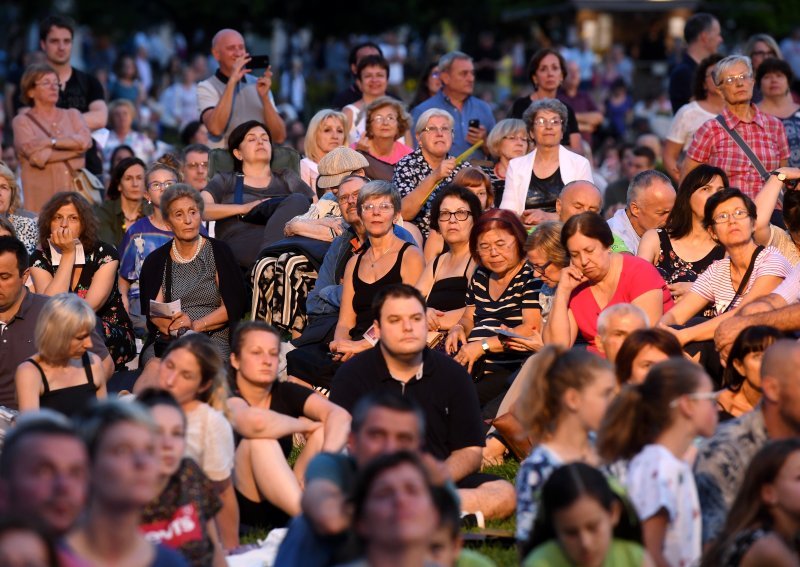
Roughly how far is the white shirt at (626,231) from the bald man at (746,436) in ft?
12.5

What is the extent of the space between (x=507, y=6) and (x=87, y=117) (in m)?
27.5

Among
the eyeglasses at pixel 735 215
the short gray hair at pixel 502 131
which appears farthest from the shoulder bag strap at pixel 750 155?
the eyeglasses at pixel 735 215

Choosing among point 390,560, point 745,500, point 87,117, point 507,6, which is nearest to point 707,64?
point 87,117

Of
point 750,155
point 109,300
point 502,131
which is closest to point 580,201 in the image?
point 750,155

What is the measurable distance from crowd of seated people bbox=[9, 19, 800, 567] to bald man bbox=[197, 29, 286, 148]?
40mm

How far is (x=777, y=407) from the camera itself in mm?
6699

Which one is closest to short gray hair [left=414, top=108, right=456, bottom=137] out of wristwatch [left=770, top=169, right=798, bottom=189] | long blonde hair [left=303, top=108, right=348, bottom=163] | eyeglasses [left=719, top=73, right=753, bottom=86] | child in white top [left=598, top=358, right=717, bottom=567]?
long blonde hair [left=303, top=108, right=348, bottom=163]

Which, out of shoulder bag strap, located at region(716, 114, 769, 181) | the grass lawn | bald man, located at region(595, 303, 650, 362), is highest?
shoulder bag strap, located at region(716, 114, 769, 181)

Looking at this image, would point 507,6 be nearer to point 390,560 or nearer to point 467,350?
point 467,350

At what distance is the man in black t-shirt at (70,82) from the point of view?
46.2ft

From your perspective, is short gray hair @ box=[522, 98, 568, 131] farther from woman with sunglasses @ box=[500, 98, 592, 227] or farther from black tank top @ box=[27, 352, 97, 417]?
black tank top @ box=[27, 352, 97, 417]

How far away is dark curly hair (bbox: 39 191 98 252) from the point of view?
34.9ft

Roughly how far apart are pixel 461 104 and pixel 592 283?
15.9 ft

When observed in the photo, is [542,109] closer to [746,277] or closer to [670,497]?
[746,277]
